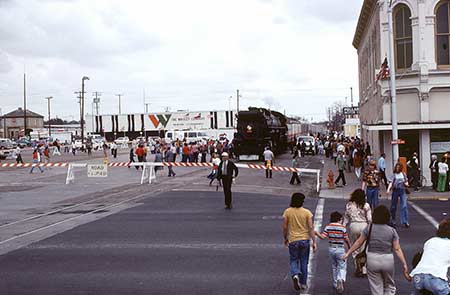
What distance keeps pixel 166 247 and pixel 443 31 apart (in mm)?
19860

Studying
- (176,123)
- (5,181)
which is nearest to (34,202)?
(5,181)

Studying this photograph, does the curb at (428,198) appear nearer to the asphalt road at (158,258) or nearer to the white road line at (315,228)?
the white road line at (315,228)

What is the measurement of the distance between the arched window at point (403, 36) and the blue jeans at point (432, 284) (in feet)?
76.7

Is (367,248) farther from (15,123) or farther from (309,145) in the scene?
(15,123)

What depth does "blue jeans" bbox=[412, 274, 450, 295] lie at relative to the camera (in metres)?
6.53

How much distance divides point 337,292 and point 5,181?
2877 cm

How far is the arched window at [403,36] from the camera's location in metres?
28.4

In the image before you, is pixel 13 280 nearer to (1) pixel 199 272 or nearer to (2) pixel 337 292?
(1) pixel 199 272

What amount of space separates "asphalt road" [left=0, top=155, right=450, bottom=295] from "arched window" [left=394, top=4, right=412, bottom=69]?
8.60m

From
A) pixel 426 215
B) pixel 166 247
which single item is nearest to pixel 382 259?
pixel 166 247

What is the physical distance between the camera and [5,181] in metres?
34.2

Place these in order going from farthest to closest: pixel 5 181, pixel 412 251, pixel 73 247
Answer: pixel 5 181 → pixel 73 247 → pixel 412 251

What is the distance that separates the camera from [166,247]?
43.3 ft

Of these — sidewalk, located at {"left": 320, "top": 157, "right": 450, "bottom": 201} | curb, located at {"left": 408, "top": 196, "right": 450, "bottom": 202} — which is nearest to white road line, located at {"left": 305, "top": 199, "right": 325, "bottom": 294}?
sidewalk, located at {"left": 320, "top": 157, "right": 450, "bottom": 201}
